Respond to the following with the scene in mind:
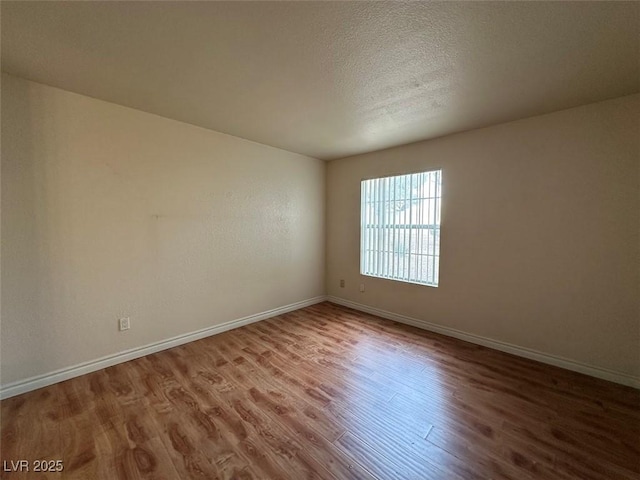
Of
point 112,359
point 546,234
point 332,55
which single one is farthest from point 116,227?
point 546,234

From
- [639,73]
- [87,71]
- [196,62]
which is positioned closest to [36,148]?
[87,71]

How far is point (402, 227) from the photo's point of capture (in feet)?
11.5

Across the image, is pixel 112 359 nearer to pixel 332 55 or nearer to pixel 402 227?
pixel 332 55

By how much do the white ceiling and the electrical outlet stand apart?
204 cm

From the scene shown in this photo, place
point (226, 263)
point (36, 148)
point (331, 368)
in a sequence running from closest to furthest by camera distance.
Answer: point (36, 148) → point (331, 368) → point (226, 263)

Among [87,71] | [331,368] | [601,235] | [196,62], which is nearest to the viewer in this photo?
[196,62]

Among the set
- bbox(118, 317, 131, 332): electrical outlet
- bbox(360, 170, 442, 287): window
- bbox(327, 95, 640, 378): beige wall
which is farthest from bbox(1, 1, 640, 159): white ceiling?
bbox(118, 317, 131, 332): electrical outlet

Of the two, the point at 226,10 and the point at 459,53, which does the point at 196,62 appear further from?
the point at 459,53

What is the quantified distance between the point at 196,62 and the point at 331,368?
8.80ft

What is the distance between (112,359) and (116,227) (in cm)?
125

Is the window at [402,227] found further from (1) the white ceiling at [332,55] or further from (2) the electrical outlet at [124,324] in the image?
(2) the electrical outlet at [124,324]

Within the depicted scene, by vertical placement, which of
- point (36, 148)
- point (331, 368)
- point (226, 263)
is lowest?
point (331, 368)

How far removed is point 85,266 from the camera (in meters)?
2.24

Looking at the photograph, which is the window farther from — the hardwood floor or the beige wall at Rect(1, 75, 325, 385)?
the beige wall at Rect(1, 75, 325, 385)
